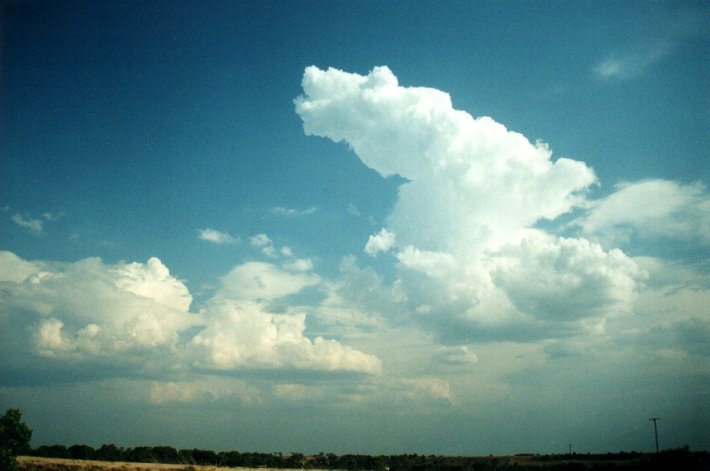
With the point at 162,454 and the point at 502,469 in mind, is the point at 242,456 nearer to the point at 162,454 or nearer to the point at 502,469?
the point at 162,454

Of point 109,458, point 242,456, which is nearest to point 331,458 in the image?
point 242,456

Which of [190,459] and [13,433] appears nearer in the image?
[13,433]

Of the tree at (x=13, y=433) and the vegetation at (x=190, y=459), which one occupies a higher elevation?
the tree at (x=13, y=433)

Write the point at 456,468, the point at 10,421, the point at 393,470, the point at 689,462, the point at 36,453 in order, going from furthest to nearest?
the point at 456,468 → the point at 393,470 → the point at 36,453 → the point at 689,462 → the point at 10,421

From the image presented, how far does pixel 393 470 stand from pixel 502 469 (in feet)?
61.4

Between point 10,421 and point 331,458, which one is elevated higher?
point 10,421

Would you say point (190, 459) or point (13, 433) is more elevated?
point (13, 433)

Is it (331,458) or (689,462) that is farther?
(331,458)

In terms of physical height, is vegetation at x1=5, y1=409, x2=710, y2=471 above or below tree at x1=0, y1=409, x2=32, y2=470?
below

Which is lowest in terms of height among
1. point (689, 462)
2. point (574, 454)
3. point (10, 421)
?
point (574, 454)

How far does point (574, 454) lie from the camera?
11856cm

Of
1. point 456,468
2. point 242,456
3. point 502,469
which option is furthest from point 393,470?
point 242,456

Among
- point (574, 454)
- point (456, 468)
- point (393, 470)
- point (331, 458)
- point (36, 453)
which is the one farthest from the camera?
point (574, 454)

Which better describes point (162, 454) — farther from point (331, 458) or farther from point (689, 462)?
point (689, 462)
